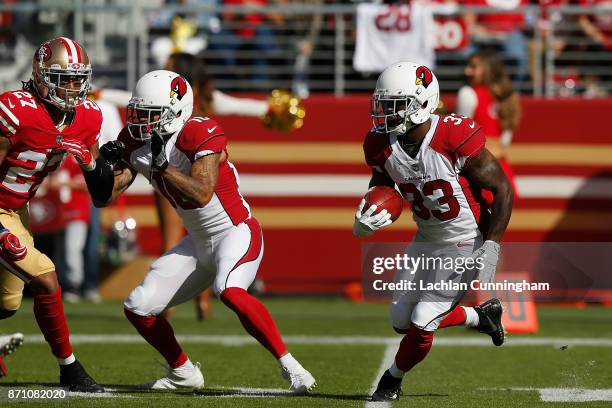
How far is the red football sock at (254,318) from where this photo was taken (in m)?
5.64

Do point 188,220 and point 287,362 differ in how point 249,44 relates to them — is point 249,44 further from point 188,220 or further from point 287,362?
point 287,362

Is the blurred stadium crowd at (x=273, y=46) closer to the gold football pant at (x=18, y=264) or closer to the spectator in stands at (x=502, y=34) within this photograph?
the spectator in stands at (x=502, y=34)

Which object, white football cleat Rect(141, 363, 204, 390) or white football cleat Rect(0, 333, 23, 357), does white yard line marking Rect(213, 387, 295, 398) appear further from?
white football cleat Rect(0, 333, 23, 357)

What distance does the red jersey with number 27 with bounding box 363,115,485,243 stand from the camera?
18.2ft

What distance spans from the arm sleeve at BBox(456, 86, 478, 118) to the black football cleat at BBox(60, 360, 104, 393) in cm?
361

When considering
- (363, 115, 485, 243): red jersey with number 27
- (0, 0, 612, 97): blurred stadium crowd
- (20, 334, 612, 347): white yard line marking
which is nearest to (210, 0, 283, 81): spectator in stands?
(0, 0, 612, 97): blurred stadium crowd

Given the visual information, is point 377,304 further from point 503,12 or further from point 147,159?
point 147,159

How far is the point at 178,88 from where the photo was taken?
18.8 feet

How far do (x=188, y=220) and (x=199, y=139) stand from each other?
1.53 feet

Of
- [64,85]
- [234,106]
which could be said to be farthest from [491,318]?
[234,106]

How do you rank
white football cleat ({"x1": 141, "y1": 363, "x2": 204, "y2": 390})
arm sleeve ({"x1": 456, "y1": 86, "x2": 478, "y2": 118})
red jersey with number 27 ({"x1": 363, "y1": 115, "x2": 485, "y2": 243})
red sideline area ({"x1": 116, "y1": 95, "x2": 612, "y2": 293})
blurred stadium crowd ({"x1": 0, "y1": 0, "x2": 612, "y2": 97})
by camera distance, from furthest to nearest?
blurred stadium crowd ({"x1": 0, "y1": 0, "x2": 612, "y2": 97}), red sideline area ({"x1": 116, "y1": 95, "x2": 612, "y2": 293}), arm sleeve ({"x1": 456, "y1": 86, "x2": 478, "y2": 118}), white football cleat ({"x1": 141, "y1": 363, "x2": 204, "y2": 390}), red jersey with number 27 ({"x1": 363, "y1": 115, "x2": 485, "y2": 243})

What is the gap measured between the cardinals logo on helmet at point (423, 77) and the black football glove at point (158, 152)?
1.21m

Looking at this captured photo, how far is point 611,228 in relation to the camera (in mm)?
10383

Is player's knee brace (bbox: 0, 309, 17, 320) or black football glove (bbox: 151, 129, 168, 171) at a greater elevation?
black football glove (bbox: 151, 129, 168, 171)
